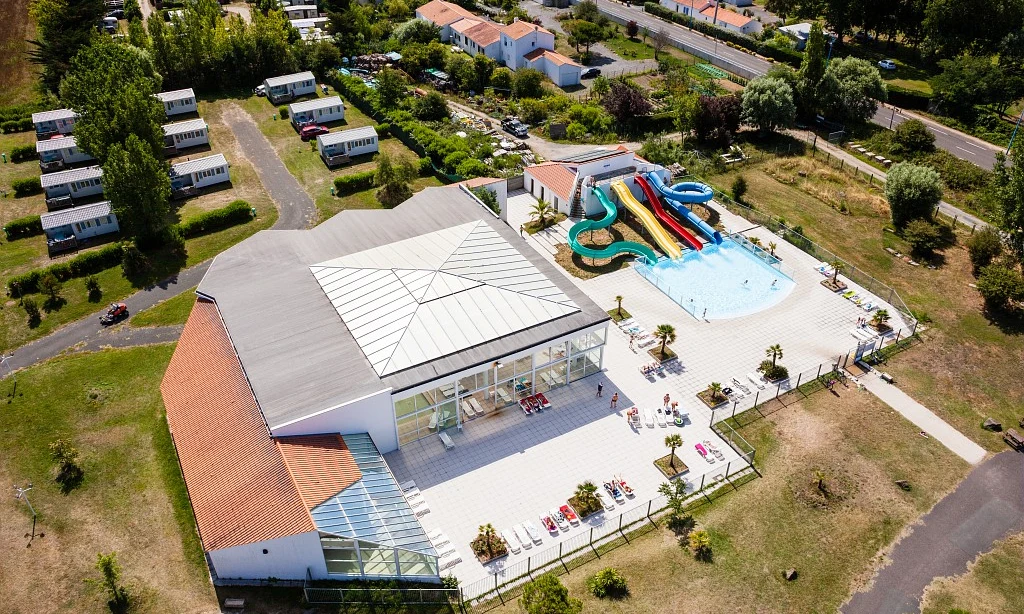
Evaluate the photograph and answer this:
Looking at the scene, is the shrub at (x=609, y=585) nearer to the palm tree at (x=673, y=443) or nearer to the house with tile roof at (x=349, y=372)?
the house with tile roof at (x=349, y=372)

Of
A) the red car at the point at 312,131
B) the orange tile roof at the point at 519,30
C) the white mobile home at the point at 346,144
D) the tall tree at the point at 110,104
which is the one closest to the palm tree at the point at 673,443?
the white mobile home at the point at 346,144

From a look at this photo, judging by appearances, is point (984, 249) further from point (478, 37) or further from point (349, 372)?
point (478, 37)

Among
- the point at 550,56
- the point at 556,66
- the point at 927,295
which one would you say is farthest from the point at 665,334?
the point at 550,56

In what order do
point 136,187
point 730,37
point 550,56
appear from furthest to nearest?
point 730,37, point 550,56, point 136,187

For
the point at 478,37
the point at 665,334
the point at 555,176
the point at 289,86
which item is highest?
the point at 478,37

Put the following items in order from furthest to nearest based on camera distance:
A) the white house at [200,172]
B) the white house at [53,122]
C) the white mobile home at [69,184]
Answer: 1. the white house at [53,122]
2. the white house at [200,172]
3. the white mobile home at [69,184]

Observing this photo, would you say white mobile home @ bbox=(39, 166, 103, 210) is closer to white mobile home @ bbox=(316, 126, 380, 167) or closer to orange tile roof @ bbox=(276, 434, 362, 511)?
white mobile home @ bbox=(316, 126, 380, 167)

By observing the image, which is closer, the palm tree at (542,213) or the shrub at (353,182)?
the palm tree at (542,213)
